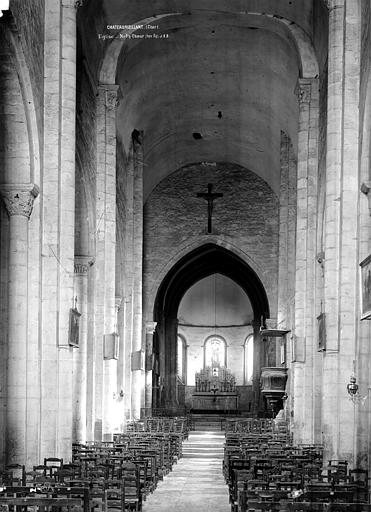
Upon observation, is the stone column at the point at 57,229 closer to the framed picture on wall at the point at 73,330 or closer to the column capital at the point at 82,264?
the framed picture on wall at the point at 73,330

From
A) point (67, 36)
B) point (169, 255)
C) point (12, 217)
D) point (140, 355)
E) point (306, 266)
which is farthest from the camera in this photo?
point (169, 255)

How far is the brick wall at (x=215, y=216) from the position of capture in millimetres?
48000

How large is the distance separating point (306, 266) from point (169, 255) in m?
18.0

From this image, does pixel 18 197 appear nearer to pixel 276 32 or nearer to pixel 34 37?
pixel 34 37

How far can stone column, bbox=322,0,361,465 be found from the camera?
2039cm

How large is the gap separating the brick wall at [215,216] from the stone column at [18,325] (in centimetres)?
2764

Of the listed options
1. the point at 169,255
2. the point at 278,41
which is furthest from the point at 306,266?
the point at 169,255

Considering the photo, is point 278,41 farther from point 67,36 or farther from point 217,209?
point 217,209

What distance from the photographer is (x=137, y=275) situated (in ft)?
134

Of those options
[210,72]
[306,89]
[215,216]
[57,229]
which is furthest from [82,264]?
[215,216]

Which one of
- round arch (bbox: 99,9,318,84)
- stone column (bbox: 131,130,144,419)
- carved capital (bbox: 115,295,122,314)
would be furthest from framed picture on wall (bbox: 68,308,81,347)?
stone column (bbox: 131,130,144,419)

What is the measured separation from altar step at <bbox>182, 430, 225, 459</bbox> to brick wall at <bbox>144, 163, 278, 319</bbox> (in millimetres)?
10952

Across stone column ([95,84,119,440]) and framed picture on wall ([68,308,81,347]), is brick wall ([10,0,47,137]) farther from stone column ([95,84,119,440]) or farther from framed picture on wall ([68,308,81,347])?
stone column ([95,84,119,440])

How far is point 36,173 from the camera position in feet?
67.0
